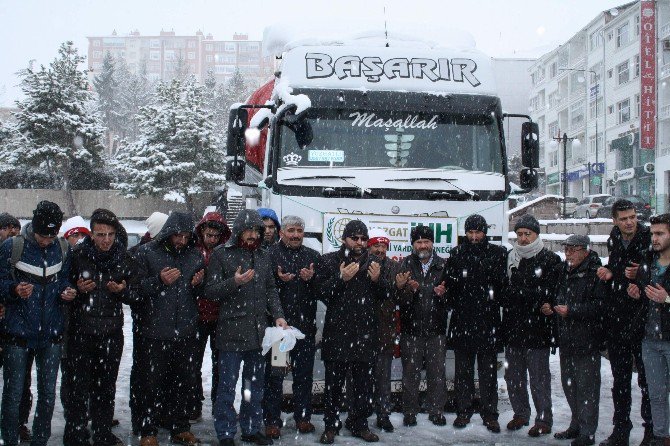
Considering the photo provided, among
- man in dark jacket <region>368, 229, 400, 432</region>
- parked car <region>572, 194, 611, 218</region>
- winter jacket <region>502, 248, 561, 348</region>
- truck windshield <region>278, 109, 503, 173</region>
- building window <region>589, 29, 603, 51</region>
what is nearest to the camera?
winter jacket <region>502, 248, 561, 348</region>

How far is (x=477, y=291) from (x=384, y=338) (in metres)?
0.95

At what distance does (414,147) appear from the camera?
7820 mm

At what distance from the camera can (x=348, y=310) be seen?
653 centimetres

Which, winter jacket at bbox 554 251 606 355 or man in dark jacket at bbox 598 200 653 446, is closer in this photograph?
man in dark jacket at bbox 598 200 653 446

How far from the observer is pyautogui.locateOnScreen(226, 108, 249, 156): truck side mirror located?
7785mm

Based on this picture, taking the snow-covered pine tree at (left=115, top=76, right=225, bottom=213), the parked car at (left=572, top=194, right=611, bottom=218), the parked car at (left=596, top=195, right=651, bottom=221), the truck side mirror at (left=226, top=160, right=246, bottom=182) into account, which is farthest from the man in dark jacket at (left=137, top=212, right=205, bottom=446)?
the snow-covered pine tree at (left=115, top=76, right=225, bottom=213)

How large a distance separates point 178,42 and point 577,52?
405 feet

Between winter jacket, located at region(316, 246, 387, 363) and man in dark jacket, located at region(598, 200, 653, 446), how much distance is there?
74.8 inches

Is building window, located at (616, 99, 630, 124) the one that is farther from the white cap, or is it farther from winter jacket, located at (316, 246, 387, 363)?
the white cap

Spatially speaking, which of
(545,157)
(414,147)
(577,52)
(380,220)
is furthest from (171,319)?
(545,157)

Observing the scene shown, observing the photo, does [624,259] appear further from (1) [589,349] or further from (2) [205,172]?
(2) [205,172]

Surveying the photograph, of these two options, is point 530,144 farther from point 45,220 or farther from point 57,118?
point 57,118

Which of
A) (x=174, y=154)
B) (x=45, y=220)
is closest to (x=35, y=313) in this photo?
(x=45, y=220)

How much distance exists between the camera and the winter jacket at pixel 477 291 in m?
6.88
